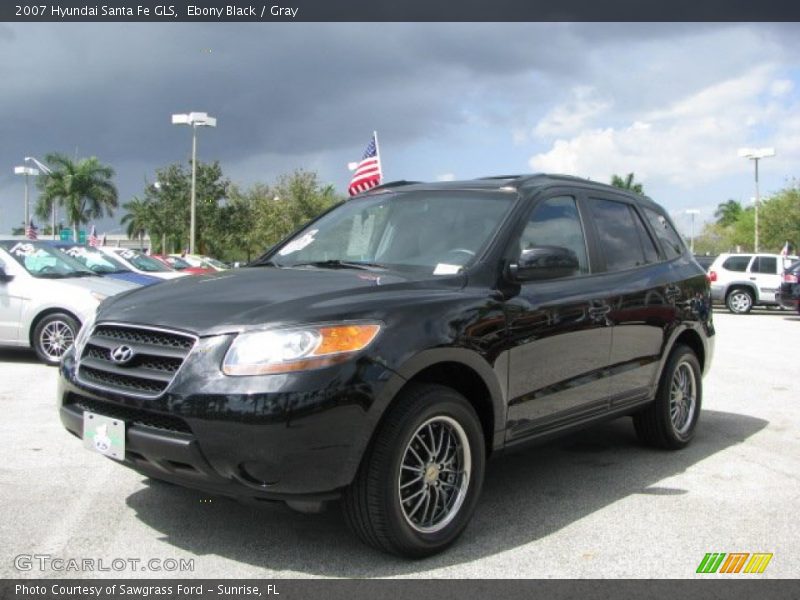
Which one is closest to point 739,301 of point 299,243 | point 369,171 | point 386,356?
point 369,171

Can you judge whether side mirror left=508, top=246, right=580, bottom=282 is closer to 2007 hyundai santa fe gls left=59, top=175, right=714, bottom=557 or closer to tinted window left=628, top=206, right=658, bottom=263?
2007 hyundai santa fe gls left=59, top=175, right=714, bottom=557

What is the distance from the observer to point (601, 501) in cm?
458

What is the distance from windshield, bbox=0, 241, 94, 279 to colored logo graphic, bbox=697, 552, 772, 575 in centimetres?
847

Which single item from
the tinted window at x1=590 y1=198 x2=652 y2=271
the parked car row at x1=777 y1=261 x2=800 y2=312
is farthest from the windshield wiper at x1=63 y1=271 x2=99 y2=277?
the parked car row at x1=777 y1=261 x2=800 y2=312

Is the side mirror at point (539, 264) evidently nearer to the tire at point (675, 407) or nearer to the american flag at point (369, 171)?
the tire at point (675, 407)

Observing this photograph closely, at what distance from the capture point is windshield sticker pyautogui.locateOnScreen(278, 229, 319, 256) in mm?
4930

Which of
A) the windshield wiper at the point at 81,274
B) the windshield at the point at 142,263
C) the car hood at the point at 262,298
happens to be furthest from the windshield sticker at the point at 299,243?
the windshield at the point at 142,263

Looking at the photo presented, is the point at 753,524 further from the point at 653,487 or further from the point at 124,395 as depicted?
the point at 124,395

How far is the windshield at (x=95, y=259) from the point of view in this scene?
1236 centimetres

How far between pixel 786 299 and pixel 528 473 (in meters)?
16.0

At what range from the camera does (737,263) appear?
22688 millimetres

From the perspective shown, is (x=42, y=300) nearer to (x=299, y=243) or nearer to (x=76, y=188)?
(x=299, y=243)

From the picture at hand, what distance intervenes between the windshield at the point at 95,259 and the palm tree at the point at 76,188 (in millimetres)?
46105

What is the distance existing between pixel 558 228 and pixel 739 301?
1953 centimetres
